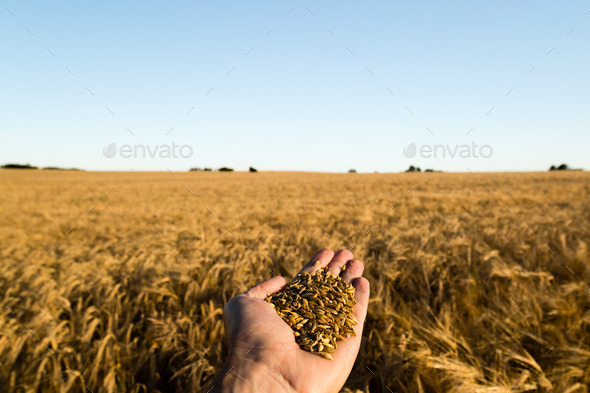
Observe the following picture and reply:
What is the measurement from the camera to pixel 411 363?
7.28ft

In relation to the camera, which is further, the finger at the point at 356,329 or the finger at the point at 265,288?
the finger at the point at 265,288

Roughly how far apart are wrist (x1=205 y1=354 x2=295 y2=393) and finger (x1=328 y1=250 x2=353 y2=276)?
137 cm

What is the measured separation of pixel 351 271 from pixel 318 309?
0.76m

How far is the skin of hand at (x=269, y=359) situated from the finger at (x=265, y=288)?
10cm

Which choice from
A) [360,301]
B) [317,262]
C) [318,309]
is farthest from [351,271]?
[318,309]

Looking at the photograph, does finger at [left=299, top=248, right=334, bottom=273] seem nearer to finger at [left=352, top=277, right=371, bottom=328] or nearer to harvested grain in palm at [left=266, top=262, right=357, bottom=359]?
harvested grain in palm at [left=266, top=262, right=357, bottom=359]

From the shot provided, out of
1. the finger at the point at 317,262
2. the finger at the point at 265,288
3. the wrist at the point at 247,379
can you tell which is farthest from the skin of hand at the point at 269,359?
the finger at the point at 317,262

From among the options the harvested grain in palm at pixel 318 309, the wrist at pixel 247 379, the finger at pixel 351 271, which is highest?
the finger at pixel 351 271

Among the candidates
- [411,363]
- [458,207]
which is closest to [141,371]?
[411,363]

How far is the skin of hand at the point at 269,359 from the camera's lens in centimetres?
173

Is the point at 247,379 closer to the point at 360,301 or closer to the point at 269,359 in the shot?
the point at 269,359

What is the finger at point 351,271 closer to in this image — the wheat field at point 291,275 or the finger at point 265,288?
the wheat field at point 291,275

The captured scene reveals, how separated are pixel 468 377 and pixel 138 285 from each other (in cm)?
288

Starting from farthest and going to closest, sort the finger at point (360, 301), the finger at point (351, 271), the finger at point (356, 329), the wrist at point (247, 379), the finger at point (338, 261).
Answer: the finger at point (338, 261) < the finger at point (351, 271) < the finger at point (360, 301) < the finger at point (356, 329) < the wrist at point (247, 379)
